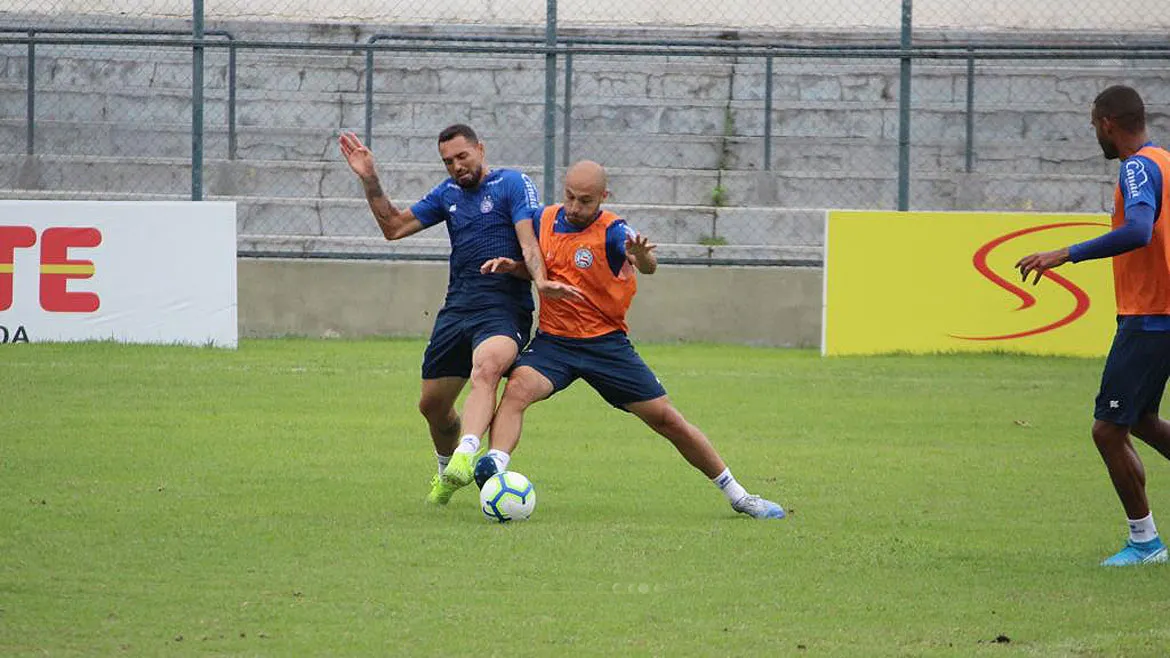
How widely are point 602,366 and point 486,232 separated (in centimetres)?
105

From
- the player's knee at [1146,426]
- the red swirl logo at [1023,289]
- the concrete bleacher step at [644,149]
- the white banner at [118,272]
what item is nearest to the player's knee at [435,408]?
the player's knee at [1146,426]

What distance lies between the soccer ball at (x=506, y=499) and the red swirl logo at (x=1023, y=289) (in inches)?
366

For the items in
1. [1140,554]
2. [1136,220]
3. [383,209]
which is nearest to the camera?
[1136,220]

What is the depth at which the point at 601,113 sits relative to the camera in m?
20.8

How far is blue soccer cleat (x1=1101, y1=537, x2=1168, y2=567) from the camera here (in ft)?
22.8

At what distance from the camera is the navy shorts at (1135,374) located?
6.86 metres

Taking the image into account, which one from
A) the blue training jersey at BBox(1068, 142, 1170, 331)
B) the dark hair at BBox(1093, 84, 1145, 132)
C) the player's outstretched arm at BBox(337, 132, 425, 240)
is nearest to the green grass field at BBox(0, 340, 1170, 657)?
the blue training jersey at BBox(1068, 142, 1170, 331)

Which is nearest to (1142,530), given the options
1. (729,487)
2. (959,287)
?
(729,487)

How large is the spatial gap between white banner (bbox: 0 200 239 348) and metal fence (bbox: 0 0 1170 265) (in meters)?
1.93

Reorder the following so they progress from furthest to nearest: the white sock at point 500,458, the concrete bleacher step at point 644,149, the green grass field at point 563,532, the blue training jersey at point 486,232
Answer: the concrete bleacher step at point 644,149, the blue training jersey at point 486,232, the white sock at point 500,458, the green grass field at point 563,532

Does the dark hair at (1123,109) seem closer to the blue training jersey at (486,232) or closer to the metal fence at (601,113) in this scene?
the blue training jersey at (486,232)

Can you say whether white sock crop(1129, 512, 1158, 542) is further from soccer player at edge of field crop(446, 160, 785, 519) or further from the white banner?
the white banner

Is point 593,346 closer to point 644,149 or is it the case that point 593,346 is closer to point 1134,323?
point 1134,323

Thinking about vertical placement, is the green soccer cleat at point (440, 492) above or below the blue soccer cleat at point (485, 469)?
below
